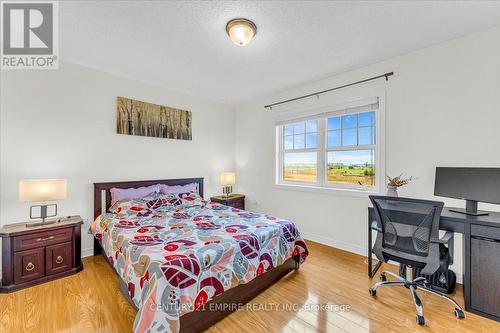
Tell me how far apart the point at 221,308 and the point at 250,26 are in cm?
251

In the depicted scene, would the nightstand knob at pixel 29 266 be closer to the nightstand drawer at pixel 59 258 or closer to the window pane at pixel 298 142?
the nightstand drawer at pixel 59 258

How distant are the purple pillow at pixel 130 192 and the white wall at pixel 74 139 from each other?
24 cm

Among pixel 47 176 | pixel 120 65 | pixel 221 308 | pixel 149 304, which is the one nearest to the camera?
pixel 149 304

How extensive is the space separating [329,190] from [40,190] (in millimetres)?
3613

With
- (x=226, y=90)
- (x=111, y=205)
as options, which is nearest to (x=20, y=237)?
(x=111, y=205)

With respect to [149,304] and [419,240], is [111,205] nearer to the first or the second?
[149,304]

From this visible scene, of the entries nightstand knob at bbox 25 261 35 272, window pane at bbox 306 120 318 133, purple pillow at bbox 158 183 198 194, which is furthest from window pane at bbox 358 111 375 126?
nightstand knob at bbox 25 261 35 272

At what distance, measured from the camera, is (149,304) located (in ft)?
4.94

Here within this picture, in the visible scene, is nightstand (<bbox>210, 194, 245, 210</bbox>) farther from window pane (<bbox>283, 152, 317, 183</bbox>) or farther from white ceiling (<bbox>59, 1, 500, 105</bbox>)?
white ceiling (<bbox>59, 1, 500, 105</bbox>)

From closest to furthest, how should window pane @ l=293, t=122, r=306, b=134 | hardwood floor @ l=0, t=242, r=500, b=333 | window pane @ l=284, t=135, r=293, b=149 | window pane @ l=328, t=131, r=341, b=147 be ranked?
1. hardwood floor @ l=0, t=242, r=500, b=333
2. window pane @ l=328, t=131, r=341, b=147
3. window pane @ l=293, t=122, r=306, b=134
4. window pane @ l=284, t=135, r=293, b=149

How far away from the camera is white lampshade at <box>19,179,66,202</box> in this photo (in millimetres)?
2365

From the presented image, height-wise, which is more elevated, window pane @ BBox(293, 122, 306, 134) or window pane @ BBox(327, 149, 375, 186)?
window pane @ BBox(293, 122, 306, 134)

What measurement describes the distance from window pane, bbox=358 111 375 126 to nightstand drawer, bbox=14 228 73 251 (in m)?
3.97

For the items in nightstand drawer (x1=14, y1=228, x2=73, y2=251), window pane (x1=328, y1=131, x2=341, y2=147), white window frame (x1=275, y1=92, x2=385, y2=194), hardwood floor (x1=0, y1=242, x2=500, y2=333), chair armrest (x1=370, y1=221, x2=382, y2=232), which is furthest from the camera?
window pane (x1=328, y1=131, x2=341, y2=147)
